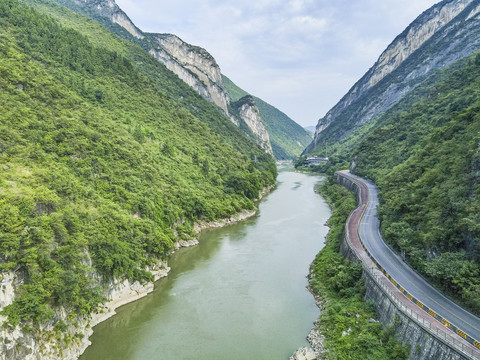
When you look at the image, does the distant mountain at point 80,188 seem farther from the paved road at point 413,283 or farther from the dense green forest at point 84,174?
the paved road at point 413,283

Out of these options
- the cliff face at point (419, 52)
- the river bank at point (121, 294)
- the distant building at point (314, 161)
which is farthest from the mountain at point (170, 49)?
the river bank at point (121, 294)

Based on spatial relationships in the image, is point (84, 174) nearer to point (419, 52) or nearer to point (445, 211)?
point (445, 211)

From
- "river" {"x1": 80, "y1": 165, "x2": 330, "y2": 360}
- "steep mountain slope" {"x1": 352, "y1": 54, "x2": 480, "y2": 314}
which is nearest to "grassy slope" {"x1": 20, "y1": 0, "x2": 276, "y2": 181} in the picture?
"river" {"x1": 80, "y1": 165, "x2": 330, "y2": 360}

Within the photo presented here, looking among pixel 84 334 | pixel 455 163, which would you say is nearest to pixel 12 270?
pixel 84 334

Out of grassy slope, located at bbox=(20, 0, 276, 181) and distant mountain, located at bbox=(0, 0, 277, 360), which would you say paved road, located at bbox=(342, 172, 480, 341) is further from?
grassy slope, located at bbox=(20, 0, 276, 181)

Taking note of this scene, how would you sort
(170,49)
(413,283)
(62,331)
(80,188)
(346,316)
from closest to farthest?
1. (62,331)
2. (346,316)
3. (413,283)
4. (80,188)
5. (170,49)

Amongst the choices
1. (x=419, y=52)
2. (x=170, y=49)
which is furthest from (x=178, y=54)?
(x=419, y=52)

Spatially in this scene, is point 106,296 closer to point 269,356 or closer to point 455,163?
point 269,356
